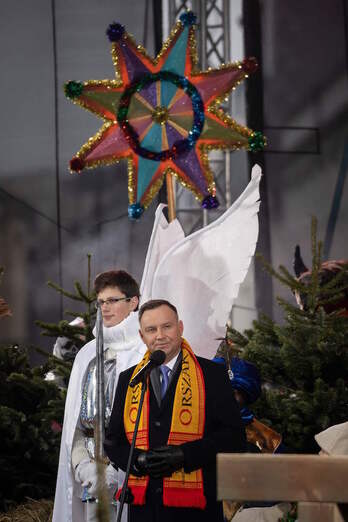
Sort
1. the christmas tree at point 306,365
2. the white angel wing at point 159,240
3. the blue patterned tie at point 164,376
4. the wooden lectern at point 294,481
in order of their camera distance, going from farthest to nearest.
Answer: the christmas tree at point 306,365 → the white angel wing at point 159,240 → the blue patterned tie at point 164,376 → the wooden lectern at point 294,481

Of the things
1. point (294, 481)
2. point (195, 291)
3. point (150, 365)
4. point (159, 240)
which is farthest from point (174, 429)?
point (294, 481)

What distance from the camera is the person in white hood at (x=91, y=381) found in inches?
159

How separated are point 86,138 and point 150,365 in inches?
186

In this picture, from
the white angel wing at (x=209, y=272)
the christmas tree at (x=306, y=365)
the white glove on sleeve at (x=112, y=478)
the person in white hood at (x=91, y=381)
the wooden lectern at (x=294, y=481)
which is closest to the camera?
the wooden lectern at (x=294, y=481)

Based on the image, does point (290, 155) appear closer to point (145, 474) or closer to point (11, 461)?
point (11, 461)

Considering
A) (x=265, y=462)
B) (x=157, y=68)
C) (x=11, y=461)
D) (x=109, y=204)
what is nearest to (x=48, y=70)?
(x=109, y=204)

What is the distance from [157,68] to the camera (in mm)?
5434

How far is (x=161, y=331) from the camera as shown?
342 centimetres

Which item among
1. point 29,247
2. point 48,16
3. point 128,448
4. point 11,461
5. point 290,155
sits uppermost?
point 48,16

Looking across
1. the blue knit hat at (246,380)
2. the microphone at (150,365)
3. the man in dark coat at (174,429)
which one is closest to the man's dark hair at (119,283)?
the blue knit hat at (246,380)

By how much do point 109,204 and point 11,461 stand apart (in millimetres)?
2624

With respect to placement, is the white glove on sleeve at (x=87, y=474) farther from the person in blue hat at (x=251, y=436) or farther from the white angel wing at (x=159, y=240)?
the white angel wing at (x=159, y=240)

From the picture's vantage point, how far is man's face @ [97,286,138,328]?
162 inches

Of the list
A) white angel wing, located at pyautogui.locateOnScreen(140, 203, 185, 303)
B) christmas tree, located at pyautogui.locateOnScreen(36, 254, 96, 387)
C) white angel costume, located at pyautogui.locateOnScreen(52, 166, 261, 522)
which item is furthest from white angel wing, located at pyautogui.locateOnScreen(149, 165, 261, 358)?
christmas tree, located at pyautogui.locateOnScreen(36, 254, 96, 387)
